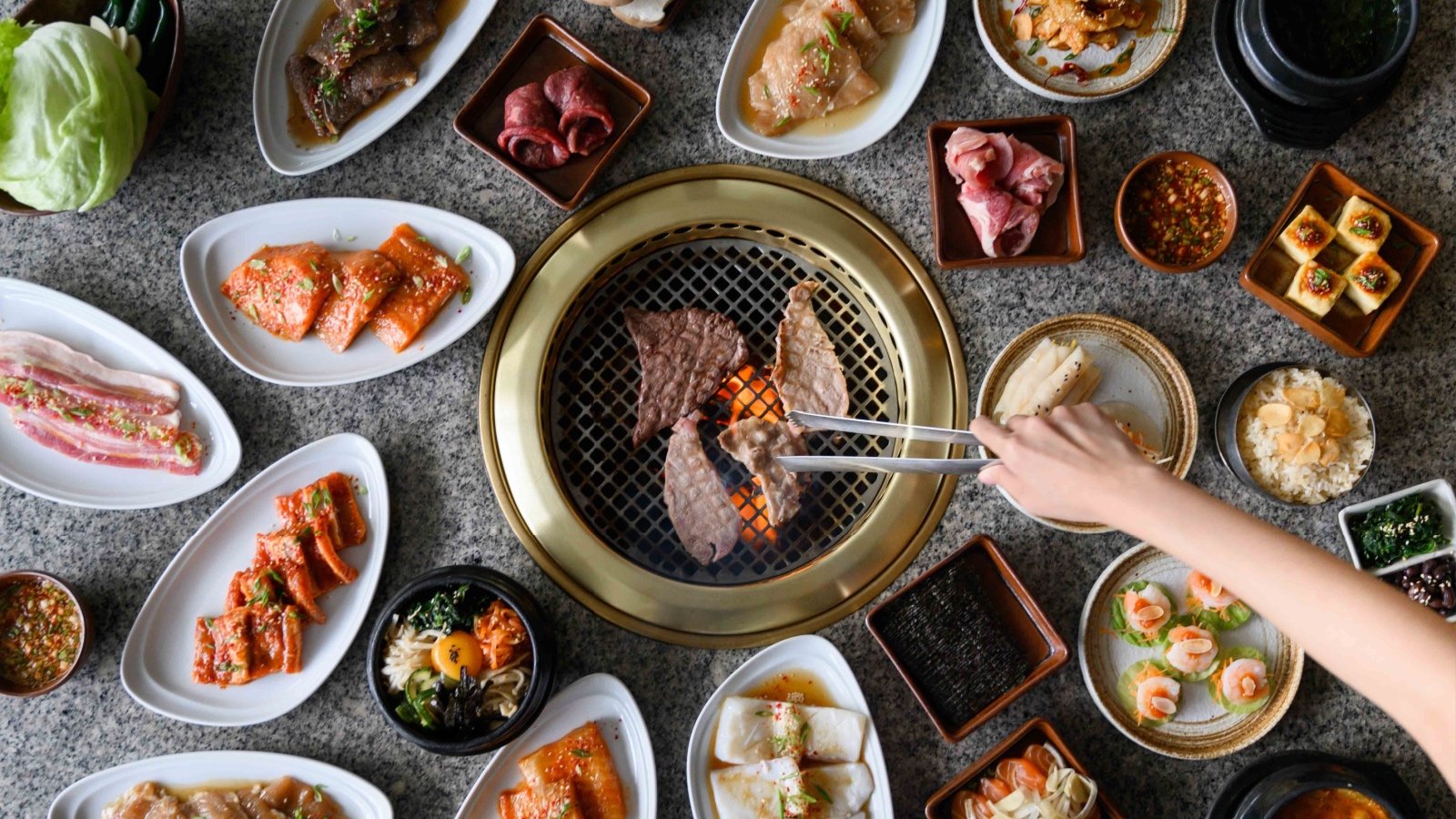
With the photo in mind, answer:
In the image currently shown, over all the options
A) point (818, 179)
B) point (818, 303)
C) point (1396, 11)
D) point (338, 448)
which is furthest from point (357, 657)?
point (1396, 11)

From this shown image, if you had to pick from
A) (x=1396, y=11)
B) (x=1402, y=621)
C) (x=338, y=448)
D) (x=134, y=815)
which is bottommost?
(x=134, y=815)

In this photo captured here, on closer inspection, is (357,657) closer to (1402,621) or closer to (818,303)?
(818,303)

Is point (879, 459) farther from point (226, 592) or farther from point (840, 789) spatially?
point (226, 592)

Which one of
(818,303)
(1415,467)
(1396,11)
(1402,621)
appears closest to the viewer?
(1402,621)

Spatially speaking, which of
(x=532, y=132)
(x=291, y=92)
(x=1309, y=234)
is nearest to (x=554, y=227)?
(x=532, y=132)

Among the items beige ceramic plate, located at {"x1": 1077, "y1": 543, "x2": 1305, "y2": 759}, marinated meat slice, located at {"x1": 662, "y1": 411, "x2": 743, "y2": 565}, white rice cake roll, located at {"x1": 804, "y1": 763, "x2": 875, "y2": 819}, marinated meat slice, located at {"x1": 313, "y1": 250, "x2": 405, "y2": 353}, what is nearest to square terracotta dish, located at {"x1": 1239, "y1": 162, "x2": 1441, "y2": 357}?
beige ceramic plate, located at {"x1": 1077, "y1": 543, "x2": 1305, "y2": 759}

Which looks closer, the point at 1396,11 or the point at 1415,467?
the point at 1396,11
